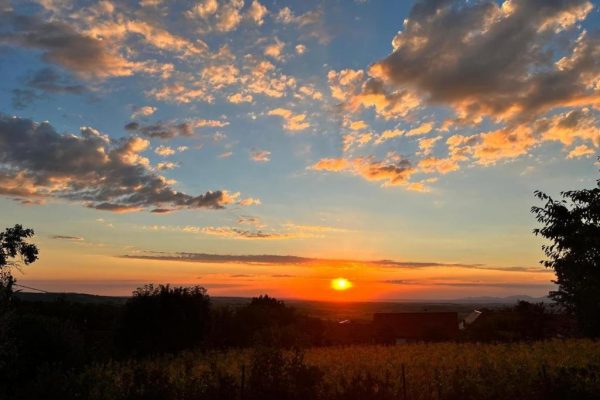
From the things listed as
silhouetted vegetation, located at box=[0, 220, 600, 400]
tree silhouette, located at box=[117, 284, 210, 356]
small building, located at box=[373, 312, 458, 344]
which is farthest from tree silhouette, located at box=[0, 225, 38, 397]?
small building, located at box=[373, 312, 458, 344]

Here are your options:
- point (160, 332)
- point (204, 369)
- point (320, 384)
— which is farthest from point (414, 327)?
point (320, 384)

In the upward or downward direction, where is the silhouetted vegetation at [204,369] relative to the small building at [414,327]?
upward

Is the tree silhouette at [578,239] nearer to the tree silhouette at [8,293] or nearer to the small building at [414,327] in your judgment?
the tree silhouette at [8,293]

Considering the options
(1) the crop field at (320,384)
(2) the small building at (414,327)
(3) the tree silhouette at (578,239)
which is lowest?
(2) the small building at (414,327)

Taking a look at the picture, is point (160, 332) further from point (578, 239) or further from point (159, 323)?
point (578, 239)

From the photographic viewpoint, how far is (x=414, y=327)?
70.6 metres

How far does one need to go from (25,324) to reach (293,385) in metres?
10.4

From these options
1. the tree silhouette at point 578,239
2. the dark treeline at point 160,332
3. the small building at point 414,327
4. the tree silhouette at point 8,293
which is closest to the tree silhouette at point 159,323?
the dark treeline at point 160,332

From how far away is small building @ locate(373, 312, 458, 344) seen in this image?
207 ft

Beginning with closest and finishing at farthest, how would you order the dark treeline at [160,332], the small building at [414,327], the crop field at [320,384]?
the crop field at [320,384] → the dark treeline at [160,332] → the small building at [414,327]

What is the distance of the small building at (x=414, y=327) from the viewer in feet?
207

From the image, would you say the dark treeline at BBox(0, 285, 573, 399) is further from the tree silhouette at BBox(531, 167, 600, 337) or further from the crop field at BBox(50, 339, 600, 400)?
the tree silhouette at BBox(531, 167, 600, 337)

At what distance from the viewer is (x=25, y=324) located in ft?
57.1

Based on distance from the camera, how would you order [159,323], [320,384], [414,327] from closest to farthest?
[320,384] → [159,323] → [414,327]
